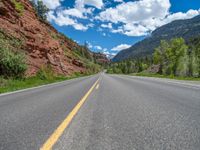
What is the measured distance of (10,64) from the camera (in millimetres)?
Result: 18156

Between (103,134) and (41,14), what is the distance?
225ft

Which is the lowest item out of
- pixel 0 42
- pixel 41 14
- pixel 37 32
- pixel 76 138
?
pixel 76 138

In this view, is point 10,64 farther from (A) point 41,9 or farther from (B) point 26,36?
(A) point 41,9

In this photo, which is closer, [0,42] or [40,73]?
[0,42]

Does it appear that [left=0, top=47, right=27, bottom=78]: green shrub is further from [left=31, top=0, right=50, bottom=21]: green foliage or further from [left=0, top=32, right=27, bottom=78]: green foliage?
[left=31, top=0, right=50, bottom=21]: green foliage

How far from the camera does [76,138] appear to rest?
142 inches

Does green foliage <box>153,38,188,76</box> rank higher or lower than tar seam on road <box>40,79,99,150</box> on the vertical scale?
higher

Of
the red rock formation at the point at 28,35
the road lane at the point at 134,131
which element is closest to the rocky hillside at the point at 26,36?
the red rock formation at the point at 28,35

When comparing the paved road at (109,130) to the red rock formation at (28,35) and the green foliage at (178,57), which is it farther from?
the green foliage at (178,57)

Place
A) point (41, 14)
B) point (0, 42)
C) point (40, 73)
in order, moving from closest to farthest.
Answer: point (0, 42) → point (40, 73) → point (41, 14)

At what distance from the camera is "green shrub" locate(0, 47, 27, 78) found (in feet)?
57.9

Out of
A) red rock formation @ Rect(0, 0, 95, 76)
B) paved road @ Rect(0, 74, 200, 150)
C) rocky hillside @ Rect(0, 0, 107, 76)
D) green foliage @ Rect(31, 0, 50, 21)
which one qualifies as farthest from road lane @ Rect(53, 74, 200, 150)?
green foliage @ Rect(31, 0, 50, 21)

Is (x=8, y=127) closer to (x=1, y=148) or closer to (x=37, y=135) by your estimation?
(x=37, y=135)

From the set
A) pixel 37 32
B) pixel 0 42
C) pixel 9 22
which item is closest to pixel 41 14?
pixel 37 32
